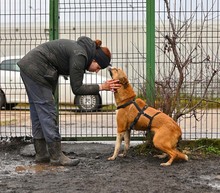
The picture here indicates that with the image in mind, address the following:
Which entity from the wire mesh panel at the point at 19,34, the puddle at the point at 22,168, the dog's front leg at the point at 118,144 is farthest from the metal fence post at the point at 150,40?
the puddle at the point at 22,168

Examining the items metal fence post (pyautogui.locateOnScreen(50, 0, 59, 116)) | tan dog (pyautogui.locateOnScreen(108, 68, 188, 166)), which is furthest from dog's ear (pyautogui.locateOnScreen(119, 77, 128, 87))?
metal fence post (pyautogui.locateOnScreen(50, 0, 59, 116))

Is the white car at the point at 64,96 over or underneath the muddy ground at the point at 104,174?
over

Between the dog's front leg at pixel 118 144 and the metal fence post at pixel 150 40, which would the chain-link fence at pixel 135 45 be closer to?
the metal fence post at pixel 150 40

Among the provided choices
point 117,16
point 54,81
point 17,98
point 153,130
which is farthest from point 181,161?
point 17,98

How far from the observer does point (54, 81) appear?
748cm

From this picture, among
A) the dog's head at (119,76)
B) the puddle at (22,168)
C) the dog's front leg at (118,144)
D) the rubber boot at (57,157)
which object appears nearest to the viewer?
the puddle at (22,168)

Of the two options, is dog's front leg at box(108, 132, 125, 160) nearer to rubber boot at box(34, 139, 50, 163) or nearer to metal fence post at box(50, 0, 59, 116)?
rubber boot at box(34, 139, 50, 163)

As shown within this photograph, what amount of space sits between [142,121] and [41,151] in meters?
1.59

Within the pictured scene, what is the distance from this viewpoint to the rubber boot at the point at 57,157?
7.48 m

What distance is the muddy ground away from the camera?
595 centimetres

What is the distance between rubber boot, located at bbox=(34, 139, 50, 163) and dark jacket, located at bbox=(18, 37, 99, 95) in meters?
0.90

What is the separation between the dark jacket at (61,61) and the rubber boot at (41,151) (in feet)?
2.96

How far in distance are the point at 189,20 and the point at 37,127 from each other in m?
2.97

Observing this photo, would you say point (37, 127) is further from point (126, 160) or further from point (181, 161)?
point (181, 161)
